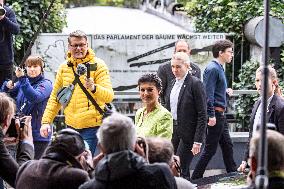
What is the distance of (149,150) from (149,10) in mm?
16083

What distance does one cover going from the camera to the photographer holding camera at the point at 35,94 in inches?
343

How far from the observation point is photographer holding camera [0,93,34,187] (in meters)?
5.80

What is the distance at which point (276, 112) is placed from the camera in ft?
24.4

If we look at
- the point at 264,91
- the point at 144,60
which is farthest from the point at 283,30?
the point at 264,91

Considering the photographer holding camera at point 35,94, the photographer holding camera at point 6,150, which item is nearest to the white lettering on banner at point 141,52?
the photographer holding camera at point 35,94

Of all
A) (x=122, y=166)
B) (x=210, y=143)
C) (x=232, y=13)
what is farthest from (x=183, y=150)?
(x=232, y=13)

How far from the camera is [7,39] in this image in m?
10.1

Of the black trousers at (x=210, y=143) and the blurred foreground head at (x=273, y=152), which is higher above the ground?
the blurred foreground head at (x=273, y=152)

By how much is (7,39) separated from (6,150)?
14.6 feet

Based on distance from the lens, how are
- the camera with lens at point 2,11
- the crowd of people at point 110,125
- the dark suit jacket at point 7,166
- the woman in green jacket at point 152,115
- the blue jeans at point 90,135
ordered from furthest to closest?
1. the camera with lens at point 2,11
2. the blue jeans at point 90,135
3. the woman in green jacket at point 152,115
4. the dark suit jacket at point 7,166
5. the crowd of people at point 110,125

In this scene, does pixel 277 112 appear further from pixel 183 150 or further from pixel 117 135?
pixel 117 135

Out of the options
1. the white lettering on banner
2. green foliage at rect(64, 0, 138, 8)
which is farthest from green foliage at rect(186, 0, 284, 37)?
green foliage at rect(64, 0, 138, 8)

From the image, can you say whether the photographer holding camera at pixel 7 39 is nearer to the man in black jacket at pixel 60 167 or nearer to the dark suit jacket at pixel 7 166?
the dark suit jacket at pixel 7 166

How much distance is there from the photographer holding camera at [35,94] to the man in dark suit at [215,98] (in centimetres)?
193
